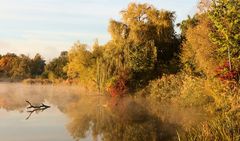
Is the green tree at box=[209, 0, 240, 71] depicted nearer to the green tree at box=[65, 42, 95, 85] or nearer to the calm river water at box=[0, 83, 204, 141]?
the calm river water at box=[0, 83, 204, 141]

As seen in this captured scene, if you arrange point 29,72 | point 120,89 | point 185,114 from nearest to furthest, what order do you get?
1. point 185,114
2. point 120,89
3. point 29,72

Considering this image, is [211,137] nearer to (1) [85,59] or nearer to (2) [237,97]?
(2) [237,97]

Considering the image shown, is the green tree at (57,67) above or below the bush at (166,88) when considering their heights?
above

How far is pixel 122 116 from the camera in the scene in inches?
953

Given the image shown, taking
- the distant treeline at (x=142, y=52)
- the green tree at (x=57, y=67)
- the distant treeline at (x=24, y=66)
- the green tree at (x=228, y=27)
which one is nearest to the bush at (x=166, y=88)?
the distant treeline at (x=142, y=52)

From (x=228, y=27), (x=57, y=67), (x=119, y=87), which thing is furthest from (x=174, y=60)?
(x=57, y=67)

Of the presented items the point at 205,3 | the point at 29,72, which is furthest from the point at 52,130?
the point at 29,72

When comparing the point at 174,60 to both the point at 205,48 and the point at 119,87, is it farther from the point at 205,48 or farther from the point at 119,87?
the point at 205,48

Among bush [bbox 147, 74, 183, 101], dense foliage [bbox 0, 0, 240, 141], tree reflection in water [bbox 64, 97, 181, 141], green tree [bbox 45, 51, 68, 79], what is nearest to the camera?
tree reflection in water [bbox 64, 97, 181, 141]

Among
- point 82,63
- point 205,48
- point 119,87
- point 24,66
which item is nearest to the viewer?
point 205,48

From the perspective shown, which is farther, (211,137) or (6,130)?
(6,130)

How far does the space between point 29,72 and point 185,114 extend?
6894cm

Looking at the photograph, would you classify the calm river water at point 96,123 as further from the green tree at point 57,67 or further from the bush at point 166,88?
the green tree at point 57,67

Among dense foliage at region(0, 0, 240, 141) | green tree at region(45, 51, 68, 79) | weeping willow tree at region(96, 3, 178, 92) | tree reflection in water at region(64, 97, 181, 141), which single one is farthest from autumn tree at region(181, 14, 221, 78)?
green tree at region(45, 51, 68, 79)
